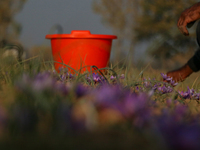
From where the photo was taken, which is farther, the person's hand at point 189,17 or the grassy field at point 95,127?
the person's hand at point 189,17

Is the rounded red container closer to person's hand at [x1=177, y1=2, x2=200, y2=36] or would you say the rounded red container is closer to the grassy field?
person's hand at [x1=177, y1=2, x2=200, y2=36]

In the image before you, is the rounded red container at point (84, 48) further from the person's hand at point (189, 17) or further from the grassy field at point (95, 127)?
the grassy field at point (95, 127)

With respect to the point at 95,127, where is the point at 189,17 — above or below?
above

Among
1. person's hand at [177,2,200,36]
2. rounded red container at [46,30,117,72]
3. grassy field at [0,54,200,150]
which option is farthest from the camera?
rounded red container at [46,30,117,72]

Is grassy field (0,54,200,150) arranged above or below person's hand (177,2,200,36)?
below

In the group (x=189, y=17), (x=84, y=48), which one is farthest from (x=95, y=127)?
(x=84, y=48)

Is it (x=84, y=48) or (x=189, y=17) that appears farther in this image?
(x=84, y=48)

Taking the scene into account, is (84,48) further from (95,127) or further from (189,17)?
(95,127)

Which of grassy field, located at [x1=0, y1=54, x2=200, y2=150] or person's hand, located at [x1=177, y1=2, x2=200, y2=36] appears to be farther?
person's hand, located at [x1=177, y1=2, x2=200, y2=36]

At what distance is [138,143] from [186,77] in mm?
2386

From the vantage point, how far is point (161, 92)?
66.5 inches

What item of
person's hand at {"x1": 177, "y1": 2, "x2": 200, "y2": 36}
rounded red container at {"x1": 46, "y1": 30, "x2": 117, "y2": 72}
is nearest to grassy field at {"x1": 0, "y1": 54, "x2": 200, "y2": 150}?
person's hand at {"x1": 177, "y1": 2, "x2": 200, "y2": 36}

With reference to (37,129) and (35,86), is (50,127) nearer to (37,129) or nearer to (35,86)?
(37,129)

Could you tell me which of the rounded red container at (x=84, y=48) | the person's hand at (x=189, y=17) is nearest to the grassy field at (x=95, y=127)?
the person's hand at (x=189, y=17)
